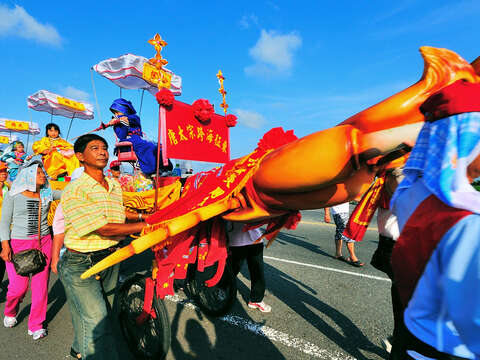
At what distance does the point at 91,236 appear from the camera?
1.93 meters

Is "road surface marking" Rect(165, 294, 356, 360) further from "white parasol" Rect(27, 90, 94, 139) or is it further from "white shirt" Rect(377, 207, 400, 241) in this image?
"white parasol" Rect(27, 90, 94, 139)

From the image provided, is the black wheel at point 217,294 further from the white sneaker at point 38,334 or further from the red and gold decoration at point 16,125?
the red and gold decoration at point 16,125

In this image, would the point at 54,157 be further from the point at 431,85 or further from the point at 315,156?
the point at 431,85

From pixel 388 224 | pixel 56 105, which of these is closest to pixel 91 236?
pixel 388 224

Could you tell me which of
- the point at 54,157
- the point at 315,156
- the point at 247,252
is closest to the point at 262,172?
the point at 315,156

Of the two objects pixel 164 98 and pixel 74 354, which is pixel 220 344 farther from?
pixel 164 98

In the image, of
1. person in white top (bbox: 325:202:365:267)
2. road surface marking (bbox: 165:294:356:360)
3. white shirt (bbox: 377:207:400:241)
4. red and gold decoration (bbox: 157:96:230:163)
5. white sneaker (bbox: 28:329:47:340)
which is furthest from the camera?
person in white top (bbox: 325:202:365:267)

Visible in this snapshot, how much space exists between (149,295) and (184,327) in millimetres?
1090

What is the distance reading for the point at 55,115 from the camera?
32.6ft

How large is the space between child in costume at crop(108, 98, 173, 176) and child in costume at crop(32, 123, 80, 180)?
75.1 inches

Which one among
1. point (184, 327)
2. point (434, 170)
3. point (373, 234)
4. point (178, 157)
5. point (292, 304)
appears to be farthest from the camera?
point (373, 234)

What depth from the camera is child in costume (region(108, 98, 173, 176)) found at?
8.77ft

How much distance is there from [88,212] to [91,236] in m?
0.26

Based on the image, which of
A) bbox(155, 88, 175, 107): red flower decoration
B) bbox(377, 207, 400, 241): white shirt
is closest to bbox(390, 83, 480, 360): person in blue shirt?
bbox(377, 207, 400, 241): white shirt
